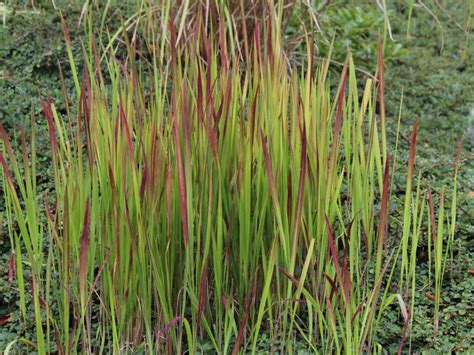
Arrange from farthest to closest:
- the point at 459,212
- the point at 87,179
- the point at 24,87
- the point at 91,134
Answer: the point at 24,87, the point at 459,212, the point at 91,134, the point at 87,179

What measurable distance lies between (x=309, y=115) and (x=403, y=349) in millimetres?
752

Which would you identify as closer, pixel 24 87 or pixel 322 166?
pixel 322 166

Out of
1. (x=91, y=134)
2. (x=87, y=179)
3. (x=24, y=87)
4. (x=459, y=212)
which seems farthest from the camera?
(x=24, y=87)

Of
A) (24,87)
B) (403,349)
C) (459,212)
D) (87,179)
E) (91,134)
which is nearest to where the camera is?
(87,179)

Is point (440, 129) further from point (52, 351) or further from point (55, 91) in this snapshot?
point (52, 351)

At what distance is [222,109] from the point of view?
2.17m

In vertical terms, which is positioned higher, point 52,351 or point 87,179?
point 87,179

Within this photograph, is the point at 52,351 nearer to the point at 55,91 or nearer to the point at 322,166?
the point at 322,166

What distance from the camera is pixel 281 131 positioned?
7.06 ft

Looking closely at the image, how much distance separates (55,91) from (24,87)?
0.51 ft

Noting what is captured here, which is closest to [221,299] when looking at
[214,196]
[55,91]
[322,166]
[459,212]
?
[214,196]

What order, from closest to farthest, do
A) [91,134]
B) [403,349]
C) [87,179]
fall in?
[87,179], [91,134], [403,349]

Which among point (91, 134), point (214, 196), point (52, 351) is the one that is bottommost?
point (52, 351)

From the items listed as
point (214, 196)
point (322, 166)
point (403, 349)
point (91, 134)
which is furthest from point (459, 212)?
point (91, 134)
